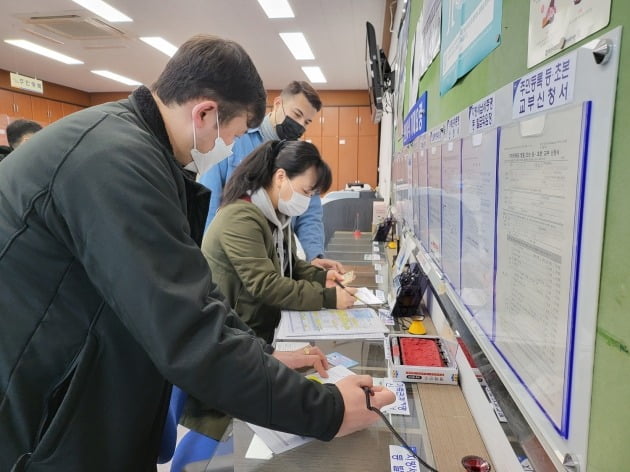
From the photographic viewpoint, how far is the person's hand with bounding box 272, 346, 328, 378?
981 mm

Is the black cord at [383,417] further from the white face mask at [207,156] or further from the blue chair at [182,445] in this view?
the white face mask at [207,156]

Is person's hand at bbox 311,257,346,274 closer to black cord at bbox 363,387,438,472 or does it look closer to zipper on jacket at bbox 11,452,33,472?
black cord at bbox 363,387,438,472

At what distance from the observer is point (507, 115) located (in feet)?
1.98

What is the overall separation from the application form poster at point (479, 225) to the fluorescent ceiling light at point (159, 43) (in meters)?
5.55

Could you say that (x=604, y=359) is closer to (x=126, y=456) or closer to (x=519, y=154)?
(x=519, y=154)

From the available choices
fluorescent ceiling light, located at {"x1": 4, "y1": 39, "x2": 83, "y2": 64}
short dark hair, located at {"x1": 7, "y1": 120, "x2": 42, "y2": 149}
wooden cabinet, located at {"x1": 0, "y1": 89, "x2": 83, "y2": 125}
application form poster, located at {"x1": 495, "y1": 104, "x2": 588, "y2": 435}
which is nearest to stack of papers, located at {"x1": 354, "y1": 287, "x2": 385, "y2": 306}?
application form poster, located at {"x1": 495, "y1": 104, "x2": 588, "y2": 435}

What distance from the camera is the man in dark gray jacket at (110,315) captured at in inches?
22.3

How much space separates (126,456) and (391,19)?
181 inches

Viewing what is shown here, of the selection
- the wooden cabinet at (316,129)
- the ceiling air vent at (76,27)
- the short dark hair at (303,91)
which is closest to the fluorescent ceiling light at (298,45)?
the ceiling air vent at (76,27)

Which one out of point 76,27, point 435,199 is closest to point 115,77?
point 76,27

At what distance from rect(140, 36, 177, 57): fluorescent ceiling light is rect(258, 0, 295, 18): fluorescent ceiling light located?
1.77 m

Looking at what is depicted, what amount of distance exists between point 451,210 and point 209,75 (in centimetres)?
60

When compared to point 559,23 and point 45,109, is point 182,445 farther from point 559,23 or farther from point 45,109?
point 45,109

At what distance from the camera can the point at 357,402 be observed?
2.51 ft
